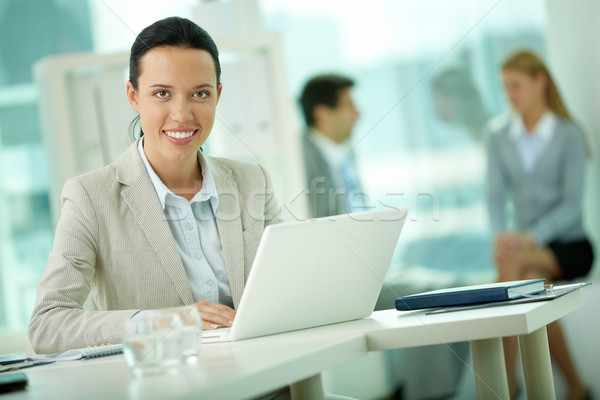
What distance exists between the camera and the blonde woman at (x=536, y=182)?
3295 mm

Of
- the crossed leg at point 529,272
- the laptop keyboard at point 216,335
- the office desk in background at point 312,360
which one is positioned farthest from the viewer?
the crossed leg at point 529,272

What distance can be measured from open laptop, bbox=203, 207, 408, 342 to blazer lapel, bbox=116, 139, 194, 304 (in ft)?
1.08

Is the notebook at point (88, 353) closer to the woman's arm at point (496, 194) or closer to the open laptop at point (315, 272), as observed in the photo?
the open laptop at point (315, 272)

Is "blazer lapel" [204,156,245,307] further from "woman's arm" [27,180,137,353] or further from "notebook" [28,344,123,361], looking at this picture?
"notebook" [28,344,123,361]

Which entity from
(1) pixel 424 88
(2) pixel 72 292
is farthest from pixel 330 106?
(2) pixel 72 292

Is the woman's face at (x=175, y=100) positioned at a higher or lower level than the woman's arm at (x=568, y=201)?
higher

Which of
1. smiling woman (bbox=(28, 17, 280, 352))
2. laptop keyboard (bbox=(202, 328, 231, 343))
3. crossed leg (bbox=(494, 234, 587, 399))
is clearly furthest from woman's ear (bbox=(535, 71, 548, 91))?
laptop keyboard (bbox=(202, 328, 231, 343))

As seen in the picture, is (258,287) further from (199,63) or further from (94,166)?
(94,166)

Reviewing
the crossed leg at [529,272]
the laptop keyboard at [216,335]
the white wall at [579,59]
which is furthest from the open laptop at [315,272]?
the white wall at [579,59]

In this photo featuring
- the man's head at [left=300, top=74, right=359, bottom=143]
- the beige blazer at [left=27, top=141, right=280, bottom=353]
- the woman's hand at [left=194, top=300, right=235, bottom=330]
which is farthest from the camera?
the man's head at [left=300, top=74, right=359, bottom=143]

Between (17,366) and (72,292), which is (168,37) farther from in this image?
(17,366)

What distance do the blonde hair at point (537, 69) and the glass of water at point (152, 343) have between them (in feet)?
→ 9.60

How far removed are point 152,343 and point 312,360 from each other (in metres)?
0.19

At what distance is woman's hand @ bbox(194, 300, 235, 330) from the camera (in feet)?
4.01
